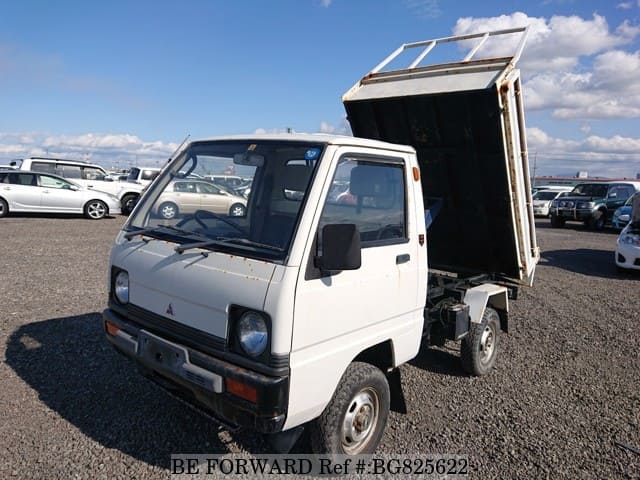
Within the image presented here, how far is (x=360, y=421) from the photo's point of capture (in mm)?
3059

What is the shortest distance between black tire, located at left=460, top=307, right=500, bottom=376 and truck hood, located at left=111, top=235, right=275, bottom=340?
2720 mm

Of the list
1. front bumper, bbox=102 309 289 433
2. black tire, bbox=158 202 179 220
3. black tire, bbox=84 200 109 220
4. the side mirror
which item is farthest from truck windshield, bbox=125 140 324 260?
black tire, bbox=84 200 109 220

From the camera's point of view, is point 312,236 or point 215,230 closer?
point 312,236

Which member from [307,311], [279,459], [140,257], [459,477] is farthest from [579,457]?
[140,257]

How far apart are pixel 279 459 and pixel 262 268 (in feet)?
4.78

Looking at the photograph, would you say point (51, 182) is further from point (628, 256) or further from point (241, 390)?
point (628, 256)

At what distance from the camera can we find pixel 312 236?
255 cm

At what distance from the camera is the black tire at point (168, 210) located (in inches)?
129

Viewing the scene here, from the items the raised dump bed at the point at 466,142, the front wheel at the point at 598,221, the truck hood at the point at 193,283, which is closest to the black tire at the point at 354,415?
the truck hood at the point at 193,283

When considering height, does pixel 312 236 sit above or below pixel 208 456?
above

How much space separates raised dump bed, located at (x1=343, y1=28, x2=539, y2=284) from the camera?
4.04 m

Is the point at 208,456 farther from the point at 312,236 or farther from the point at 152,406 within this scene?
the point at 312,236

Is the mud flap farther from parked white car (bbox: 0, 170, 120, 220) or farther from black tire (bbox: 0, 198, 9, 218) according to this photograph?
black tire (bbox: 0, 198, 9, 218)

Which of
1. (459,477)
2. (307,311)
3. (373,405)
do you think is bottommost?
(459,477)
